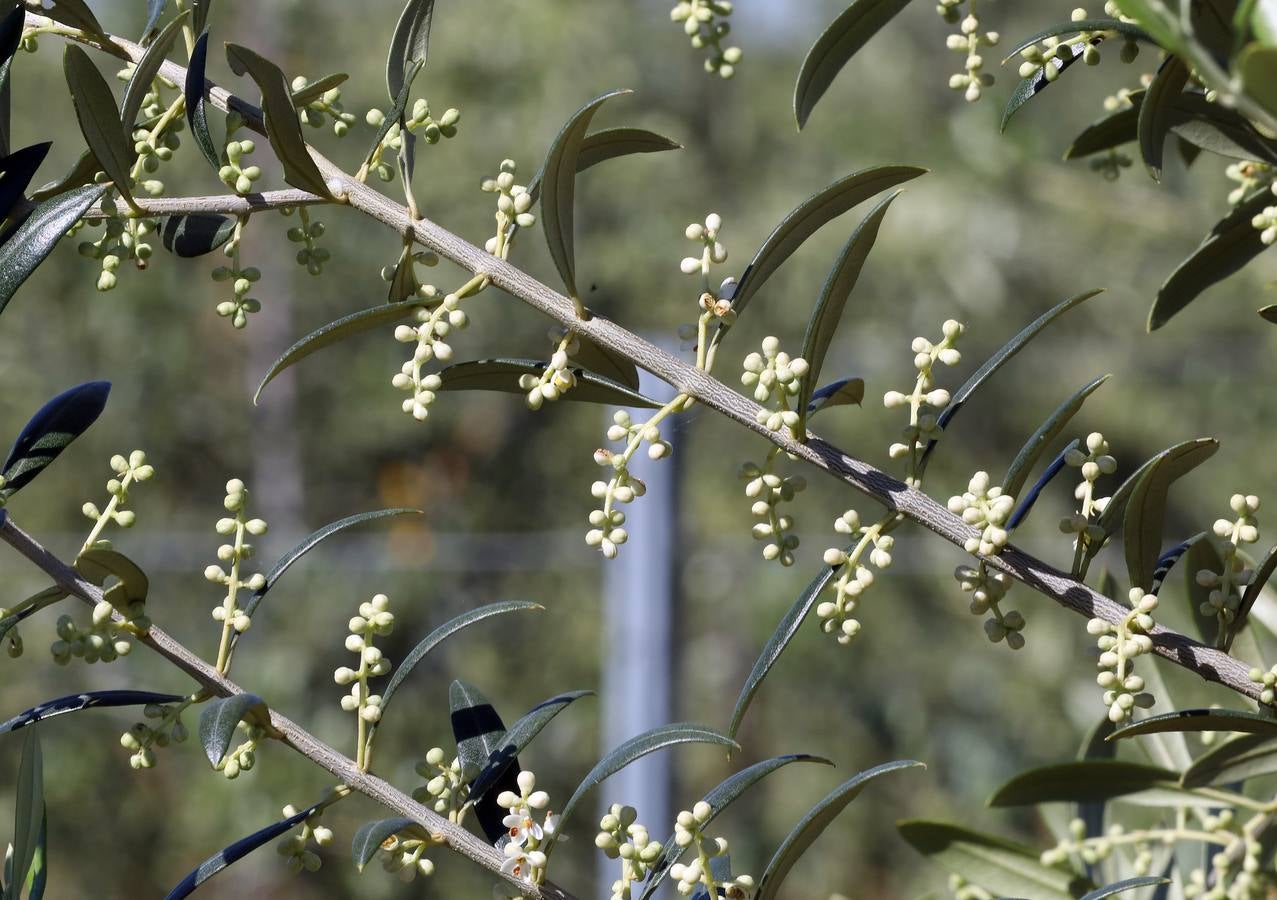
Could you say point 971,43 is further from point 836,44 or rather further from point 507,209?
point 507,209

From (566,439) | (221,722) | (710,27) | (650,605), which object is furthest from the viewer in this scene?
(566,439)

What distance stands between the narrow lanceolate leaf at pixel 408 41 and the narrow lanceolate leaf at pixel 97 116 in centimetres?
12

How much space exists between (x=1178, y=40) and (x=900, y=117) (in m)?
4.49

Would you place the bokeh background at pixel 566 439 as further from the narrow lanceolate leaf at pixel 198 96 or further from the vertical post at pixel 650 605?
the narrow lanceolate leaf at pixel 198 96

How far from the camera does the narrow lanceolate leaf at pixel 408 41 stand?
53cm

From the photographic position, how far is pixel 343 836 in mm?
3104

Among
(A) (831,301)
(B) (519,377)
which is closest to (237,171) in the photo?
(B) (519,377)

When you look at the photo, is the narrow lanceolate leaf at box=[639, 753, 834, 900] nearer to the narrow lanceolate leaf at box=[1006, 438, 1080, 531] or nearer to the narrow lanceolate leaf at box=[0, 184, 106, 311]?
the narrow lanceolate leaf at box=[1006, 438, 1080, 531]

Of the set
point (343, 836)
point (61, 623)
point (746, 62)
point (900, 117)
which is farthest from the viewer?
point (746, 62)

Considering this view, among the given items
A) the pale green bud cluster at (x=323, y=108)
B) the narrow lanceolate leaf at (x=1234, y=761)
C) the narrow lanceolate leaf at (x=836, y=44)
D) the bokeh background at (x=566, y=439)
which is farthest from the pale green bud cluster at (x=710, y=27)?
the bokeh background at (x=566, y=439)

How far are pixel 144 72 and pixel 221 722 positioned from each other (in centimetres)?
24

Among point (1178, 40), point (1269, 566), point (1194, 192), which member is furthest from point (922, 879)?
point (1178, 40)

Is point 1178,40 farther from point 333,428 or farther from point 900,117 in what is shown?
point 900,117

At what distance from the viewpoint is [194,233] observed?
524mm
